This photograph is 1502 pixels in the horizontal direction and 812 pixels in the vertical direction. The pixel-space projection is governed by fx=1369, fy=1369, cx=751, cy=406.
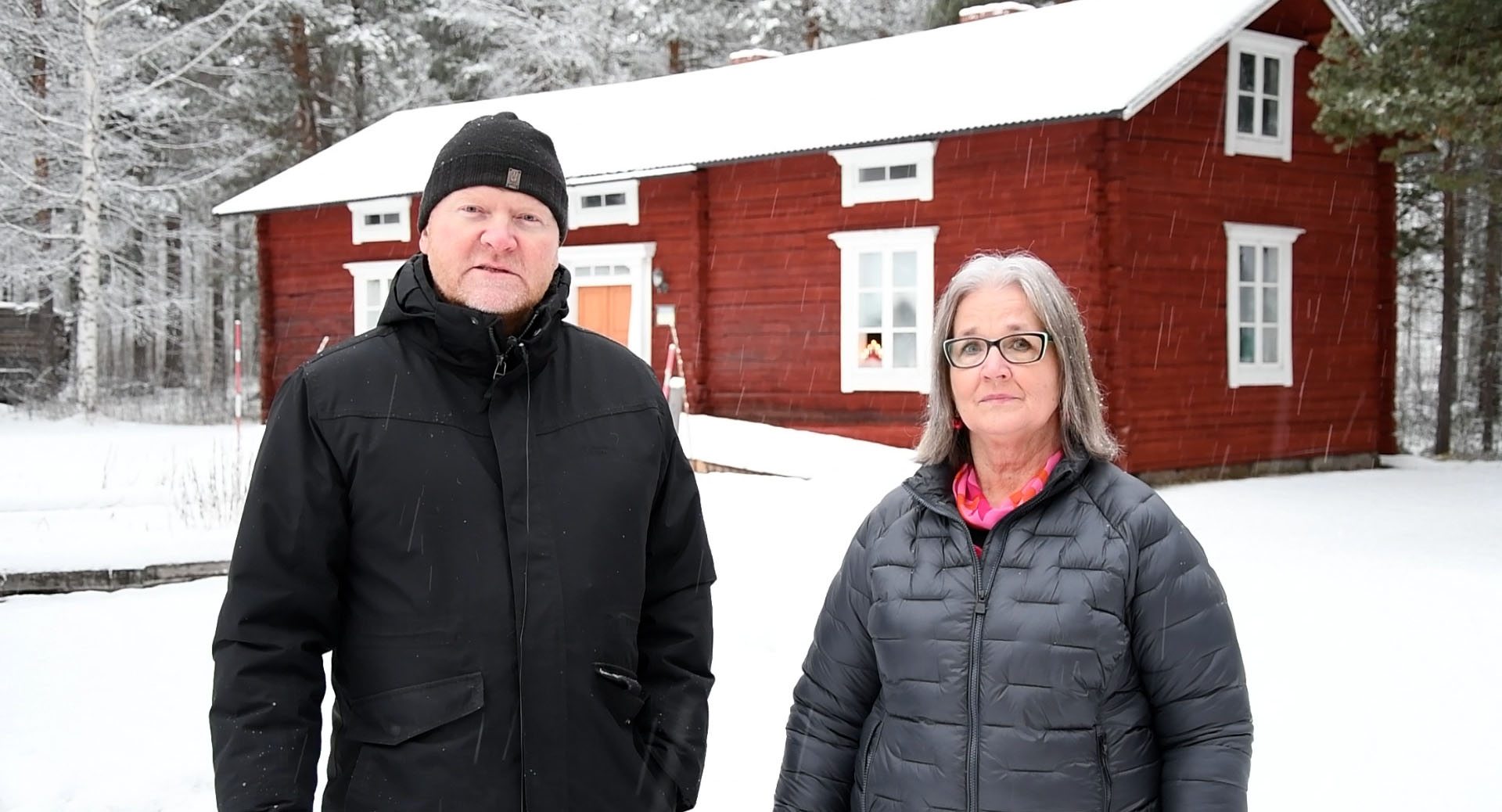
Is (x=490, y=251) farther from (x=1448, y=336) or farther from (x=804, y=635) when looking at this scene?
(x=1448, y=336)

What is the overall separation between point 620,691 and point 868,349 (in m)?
12.7

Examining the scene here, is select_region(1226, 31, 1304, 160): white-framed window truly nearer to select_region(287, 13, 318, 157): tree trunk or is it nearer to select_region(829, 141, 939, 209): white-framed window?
select_region(829, 141, 939, 209): white-framed window

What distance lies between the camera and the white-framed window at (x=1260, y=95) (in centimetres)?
1448

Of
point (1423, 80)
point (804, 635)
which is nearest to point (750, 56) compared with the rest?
point (1423, 80)

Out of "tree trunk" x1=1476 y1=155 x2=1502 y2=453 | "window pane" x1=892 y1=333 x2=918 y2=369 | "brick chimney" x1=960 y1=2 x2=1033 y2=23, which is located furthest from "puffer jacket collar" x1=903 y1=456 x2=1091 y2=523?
"tree trunk" x1=1476 y1=155 x2=1502 y2=453

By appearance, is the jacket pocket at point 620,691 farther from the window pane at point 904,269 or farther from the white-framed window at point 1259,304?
the white-framed window at point 1259,304

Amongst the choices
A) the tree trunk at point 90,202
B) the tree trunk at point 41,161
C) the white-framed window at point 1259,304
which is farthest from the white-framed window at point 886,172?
the tree trunk at point 41,161

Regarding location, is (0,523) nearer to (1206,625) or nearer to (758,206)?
(758,206)

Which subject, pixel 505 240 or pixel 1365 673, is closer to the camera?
pixel 505 240

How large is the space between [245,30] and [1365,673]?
27272 mm

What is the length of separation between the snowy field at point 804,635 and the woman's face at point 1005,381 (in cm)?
294

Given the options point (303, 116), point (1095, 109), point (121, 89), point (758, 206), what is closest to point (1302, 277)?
point (1095, 109)

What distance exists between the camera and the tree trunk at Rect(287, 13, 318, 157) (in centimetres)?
3053

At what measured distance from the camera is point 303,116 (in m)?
31.1
